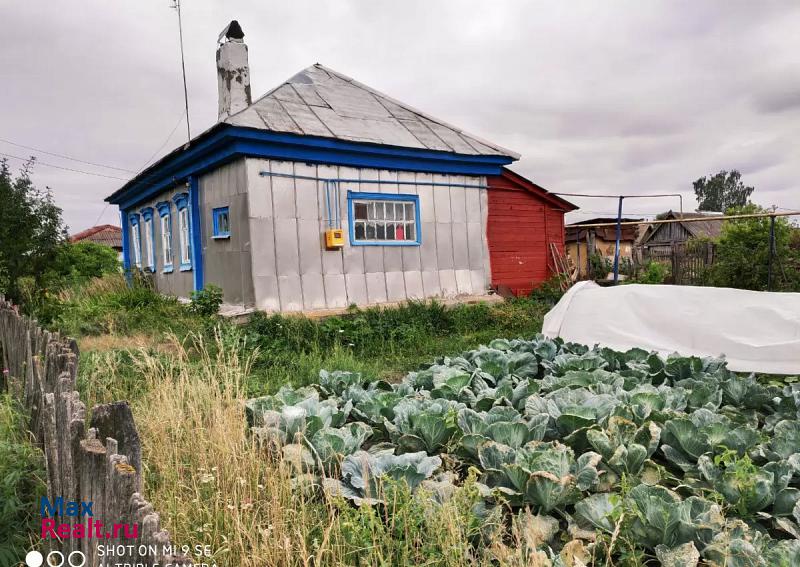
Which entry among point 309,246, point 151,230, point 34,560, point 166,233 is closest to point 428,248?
point 309,246

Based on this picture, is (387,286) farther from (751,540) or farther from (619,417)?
(751,540)

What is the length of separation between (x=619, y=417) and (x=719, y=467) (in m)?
0.47

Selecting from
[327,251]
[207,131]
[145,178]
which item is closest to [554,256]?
[327,251]

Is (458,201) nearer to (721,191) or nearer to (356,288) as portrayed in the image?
(356,288)

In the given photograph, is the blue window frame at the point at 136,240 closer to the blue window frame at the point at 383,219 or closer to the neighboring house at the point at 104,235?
the blue window frame at the point at 383,219

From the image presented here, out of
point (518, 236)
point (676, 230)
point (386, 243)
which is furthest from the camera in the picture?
point (676, 230)

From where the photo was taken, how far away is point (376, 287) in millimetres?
9391

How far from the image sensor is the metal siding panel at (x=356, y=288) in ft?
29.8

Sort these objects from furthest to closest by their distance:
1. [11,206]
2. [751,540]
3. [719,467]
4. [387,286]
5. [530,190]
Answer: [530,190] → [387,286] → [11,206] → [719,467] → [751,540]

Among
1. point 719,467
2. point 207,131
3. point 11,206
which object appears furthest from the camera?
point 207,131

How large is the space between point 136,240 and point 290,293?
29.4 ft

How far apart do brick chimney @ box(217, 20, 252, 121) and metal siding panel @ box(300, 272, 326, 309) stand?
3.94 metres

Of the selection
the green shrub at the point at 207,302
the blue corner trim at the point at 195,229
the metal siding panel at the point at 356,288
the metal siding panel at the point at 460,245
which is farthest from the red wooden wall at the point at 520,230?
the blue corner trim at the point at 195,229

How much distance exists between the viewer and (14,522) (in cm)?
255
